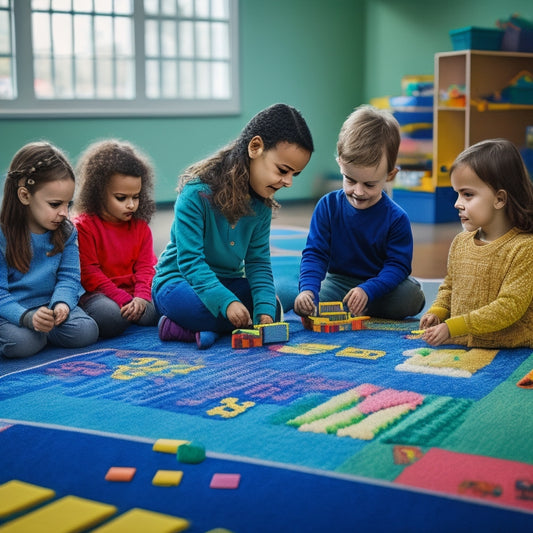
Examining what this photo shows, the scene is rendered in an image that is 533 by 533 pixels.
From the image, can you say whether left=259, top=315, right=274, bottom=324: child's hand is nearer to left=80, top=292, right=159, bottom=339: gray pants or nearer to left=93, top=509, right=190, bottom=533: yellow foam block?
left=80, top=292, right=159, bottom=339: gray pants

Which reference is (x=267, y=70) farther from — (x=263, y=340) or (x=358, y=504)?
(x=358, y=504)

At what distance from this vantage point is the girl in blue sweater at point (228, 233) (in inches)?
71.4

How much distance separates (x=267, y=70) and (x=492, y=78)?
1625 millimetres

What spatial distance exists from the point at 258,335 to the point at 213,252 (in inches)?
10.3

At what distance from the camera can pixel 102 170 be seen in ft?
6.91

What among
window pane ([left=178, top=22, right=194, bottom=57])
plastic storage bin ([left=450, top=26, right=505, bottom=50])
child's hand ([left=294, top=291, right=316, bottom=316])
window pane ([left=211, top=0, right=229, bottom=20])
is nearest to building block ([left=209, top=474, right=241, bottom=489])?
child's hand ([left=294, top=291, right=316, bottom=316])

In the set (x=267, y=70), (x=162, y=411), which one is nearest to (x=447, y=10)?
(x=267, y=70)

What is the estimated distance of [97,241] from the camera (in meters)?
2.14

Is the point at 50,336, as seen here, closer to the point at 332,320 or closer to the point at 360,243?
the point at 332,320

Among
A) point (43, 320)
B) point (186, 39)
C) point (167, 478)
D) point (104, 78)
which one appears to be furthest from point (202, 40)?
point (167, 478)

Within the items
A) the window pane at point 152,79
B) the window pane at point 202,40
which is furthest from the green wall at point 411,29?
the window pane at point 152,79

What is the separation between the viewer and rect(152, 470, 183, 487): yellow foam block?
3.50ft

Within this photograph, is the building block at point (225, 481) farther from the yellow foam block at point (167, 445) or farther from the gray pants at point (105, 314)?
the gray pants at point (105, 314)

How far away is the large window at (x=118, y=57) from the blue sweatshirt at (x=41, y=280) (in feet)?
9.30
